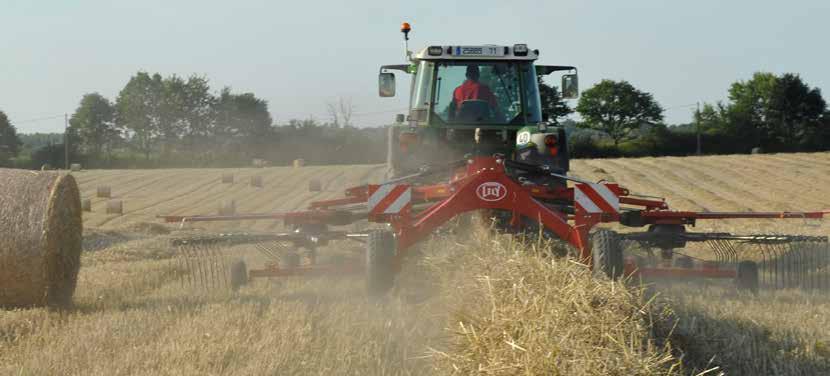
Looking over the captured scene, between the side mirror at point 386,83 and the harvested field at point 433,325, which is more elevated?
the side mirror at point 386,83

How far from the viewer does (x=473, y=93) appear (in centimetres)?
863

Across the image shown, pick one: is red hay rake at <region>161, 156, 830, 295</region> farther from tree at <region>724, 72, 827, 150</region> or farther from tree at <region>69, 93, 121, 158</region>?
tree at <region>69, 93, 121, 158</region>

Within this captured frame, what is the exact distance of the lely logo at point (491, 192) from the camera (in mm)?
6223

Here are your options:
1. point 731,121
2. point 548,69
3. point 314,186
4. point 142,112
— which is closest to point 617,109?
point 731,121

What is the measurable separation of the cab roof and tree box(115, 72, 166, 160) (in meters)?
53.7

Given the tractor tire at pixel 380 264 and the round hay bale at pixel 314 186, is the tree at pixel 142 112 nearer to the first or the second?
the round hay bale at pixel 314 186

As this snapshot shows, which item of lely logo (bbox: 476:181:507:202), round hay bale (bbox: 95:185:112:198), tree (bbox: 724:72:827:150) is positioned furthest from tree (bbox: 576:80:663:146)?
lely logo (bbox: 476:181:507:202)

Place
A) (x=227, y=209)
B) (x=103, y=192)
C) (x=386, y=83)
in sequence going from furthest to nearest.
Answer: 1. (x=103, y=192)
2. (x=227, y=209)
3. (x=386, y=83)

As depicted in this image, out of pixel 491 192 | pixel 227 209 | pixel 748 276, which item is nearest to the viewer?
pixel 491 192

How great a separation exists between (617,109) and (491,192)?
164 feet

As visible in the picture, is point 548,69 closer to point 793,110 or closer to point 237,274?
point 237,274

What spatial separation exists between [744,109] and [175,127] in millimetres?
38289

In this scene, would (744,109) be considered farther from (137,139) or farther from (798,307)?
(798,307)

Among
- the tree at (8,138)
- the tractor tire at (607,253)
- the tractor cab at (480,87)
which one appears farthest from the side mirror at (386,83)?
the tree at (8,138)
